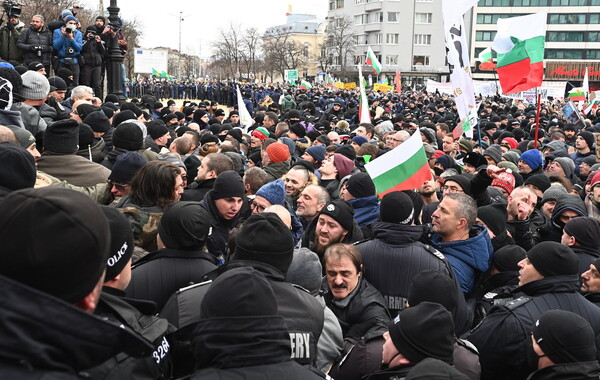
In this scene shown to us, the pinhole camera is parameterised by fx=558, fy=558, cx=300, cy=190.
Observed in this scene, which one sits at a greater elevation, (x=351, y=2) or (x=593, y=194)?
(x=351, y=2)

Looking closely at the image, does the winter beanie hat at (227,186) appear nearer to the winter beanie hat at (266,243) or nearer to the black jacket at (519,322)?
the winter beanie hat at (266,243)

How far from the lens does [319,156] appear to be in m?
7.61

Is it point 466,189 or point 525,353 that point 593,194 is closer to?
point 466,189

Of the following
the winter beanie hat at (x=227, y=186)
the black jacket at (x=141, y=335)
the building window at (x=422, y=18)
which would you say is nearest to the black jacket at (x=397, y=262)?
the winter beanie hat at (x=227, y=186)

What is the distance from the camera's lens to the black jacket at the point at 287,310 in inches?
106

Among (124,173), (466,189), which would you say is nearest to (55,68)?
(124,173)

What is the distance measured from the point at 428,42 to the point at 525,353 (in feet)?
297

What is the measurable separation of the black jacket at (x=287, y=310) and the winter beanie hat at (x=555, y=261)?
162 centimetres

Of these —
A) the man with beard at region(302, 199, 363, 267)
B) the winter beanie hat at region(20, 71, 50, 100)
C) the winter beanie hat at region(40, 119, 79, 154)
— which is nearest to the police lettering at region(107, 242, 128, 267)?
the man with beard at region(302, 199, 363, 267)

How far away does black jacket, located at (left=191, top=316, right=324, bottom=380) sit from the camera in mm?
2045

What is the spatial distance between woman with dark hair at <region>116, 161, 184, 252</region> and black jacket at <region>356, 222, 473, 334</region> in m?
1.48

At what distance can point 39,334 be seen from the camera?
1.41 meters

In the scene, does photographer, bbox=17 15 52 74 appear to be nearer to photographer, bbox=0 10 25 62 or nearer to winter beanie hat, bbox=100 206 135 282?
photographer, bbox=0 10 25 62

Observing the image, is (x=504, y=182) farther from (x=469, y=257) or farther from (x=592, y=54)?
(x=592, y=54)
